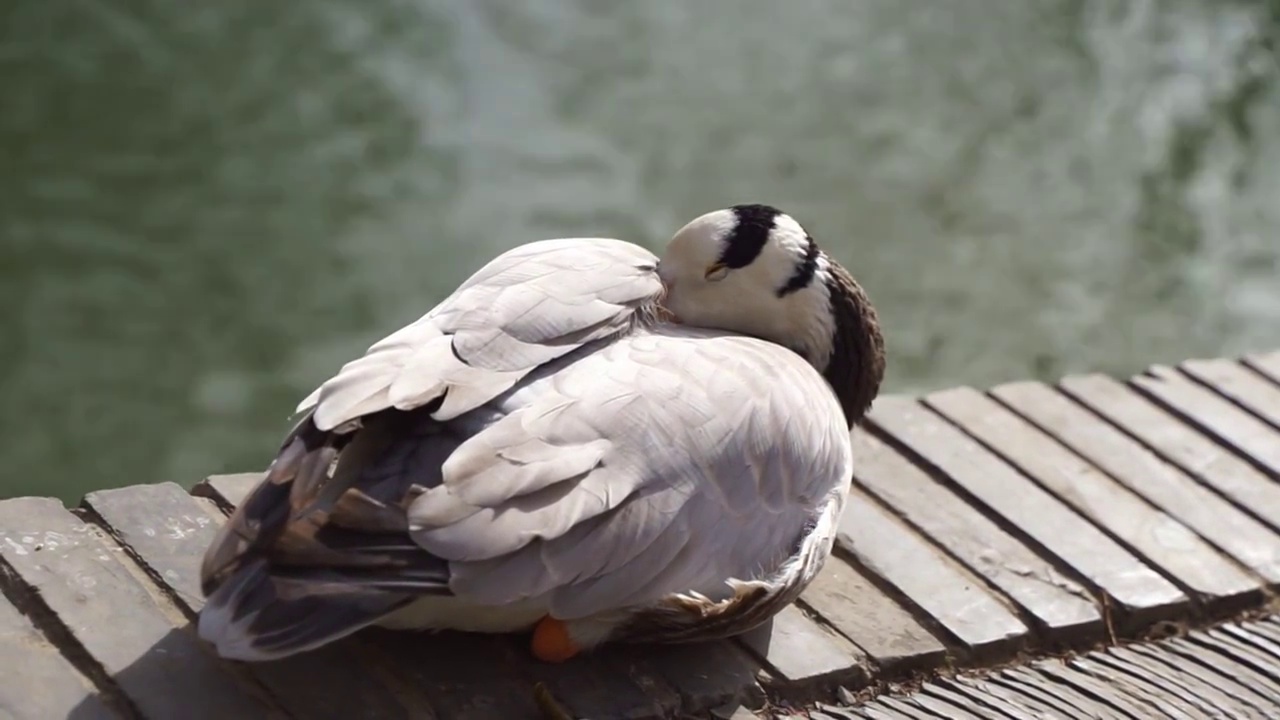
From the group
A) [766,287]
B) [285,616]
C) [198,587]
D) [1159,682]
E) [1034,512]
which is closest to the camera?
[285,616]

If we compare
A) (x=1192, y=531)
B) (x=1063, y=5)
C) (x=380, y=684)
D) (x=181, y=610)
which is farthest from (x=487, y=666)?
(x=1063, y=5)

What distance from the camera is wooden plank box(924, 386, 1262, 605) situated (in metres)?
3.17

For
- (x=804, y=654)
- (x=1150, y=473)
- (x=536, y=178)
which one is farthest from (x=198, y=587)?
(x=536, y=178)

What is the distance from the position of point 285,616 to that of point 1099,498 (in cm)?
186

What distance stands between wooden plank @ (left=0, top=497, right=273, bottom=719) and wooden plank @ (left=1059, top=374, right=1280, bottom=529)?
2.00 meters

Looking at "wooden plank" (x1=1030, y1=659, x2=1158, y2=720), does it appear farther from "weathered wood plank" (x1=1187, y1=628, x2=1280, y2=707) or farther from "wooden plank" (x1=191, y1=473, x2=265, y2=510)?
"wooden plank" (x1=191, y1=473, x2=265, y2=510)

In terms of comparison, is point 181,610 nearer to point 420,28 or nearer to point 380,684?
point 380,684

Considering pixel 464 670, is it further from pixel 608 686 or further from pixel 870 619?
pixel 870 619

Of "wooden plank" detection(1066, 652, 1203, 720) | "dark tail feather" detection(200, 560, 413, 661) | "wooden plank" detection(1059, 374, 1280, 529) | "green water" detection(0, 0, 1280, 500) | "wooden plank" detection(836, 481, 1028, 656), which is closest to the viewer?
"dark tail feather" detection(200, 560, 413, 661)

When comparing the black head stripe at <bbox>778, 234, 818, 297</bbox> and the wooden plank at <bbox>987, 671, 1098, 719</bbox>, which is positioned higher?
the black head stripe at <bbox>778, 234, 818, 297</bbox>

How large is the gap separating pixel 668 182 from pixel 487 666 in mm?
3634

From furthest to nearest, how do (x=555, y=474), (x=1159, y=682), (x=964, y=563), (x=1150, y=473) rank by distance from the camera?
(x=1150, y=473)
(x=964, y=563)
(x=1159, y=682)
(x=555, y=474)

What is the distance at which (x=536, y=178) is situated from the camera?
5875 mm

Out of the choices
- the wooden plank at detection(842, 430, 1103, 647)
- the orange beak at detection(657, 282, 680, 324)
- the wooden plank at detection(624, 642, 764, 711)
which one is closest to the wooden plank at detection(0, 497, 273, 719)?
the wooden plank at detection(624, 642, 764, 711)
